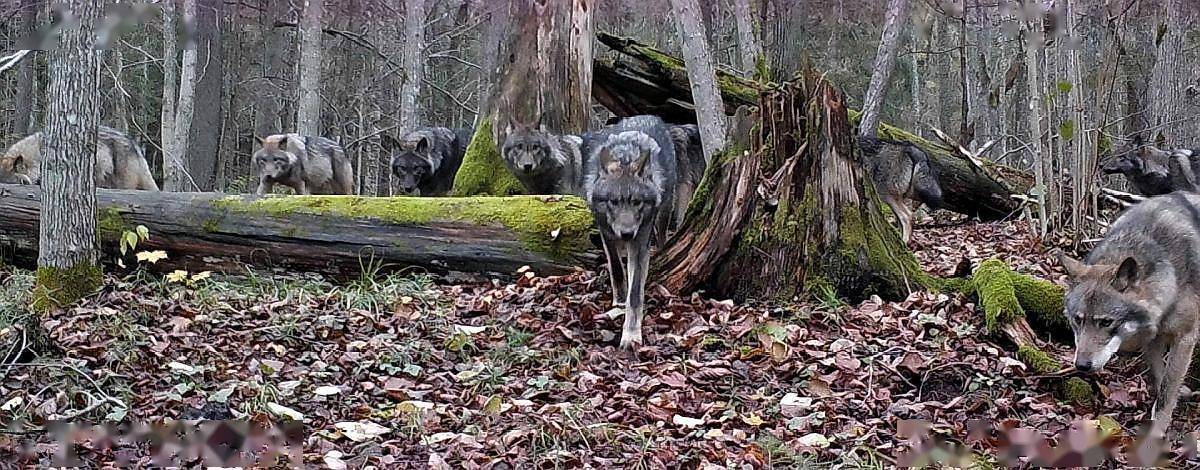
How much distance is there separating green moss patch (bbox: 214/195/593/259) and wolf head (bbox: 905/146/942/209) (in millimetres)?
4931

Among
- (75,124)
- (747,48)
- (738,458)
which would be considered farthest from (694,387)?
(747,48)

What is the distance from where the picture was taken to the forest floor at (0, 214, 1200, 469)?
168 inches

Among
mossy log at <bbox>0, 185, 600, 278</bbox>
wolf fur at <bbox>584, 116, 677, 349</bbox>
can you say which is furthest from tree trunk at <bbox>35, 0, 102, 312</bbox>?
wolf fur at <bbox>584, 116, 677, 349</bbox>

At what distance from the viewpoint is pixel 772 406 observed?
4730mm

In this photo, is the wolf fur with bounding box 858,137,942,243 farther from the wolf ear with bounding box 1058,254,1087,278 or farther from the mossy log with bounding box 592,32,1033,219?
the wolf ear with bounding box 1058,254,1087,278

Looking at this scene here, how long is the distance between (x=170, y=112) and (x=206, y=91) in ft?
5.58

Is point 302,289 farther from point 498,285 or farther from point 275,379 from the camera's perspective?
point 275,379

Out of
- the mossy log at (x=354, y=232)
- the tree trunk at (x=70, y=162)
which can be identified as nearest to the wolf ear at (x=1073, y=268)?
the mossy log at (x=354, y=232)

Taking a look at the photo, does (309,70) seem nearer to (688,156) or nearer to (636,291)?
(688,156)

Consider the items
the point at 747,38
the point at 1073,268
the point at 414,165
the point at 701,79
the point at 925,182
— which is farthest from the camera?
the point at 747,38

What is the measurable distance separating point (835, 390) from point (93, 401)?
3.89 m

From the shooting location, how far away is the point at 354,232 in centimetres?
740

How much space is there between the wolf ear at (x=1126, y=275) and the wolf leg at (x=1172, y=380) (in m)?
0.42

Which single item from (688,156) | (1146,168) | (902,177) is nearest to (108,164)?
(688,156)
